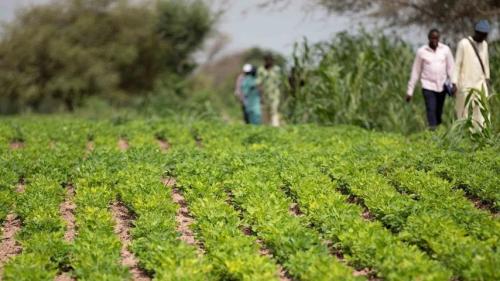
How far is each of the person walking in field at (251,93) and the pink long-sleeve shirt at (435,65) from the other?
15.9 feet

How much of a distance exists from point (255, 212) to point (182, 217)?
3.09 feet

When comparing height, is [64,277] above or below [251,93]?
below

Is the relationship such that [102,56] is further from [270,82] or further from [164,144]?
[164,144]

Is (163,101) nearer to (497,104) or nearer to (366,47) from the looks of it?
(366,47)

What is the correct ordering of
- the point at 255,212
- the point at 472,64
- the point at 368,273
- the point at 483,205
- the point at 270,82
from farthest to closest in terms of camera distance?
the point at 270,82 < the point at 472,64 < the point at 483,205 < the point at 255,212 < the point at 368,273

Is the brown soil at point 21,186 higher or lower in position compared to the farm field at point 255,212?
lower

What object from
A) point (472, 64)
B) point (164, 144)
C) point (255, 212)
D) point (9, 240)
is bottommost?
point (164, 144)

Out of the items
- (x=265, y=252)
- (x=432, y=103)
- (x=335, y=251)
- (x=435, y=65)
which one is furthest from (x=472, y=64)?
(x=265, y=252)

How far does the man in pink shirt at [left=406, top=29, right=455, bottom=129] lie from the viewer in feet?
33.0

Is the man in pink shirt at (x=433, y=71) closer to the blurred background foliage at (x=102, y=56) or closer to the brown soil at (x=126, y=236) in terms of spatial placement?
the brown soil at (x=126, y=236)

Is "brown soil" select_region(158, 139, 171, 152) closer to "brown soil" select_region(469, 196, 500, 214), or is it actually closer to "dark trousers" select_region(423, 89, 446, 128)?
"dark trousers" select_region(423, 89, 446, 128)

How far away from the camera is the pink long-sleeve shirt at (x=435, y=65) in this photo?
33.0ft

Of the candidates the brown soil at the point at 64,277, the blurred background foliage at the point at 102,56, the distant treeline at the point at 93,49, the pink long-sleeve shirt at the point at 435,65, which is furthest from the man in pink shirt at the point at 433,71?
the distant treeline at the point at 93,49

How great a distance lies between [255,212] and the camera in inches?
236
